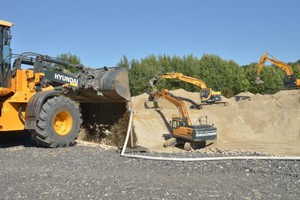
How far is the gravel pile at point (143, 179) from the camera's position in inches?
183

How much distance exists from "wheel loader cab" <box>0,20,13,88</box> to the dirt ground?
6630mm

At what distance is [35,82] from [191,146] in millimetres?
7312

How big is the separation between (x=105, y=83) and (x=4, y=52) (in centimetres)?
292

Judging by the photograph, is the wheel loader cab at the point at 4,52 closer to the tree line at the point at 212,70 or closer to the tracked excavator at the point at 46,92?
the tracked excavator at the point at 46,92

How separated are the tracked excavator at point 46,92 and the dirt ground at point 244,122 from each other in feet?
15.0

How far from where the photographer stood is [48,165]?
22.9 feet

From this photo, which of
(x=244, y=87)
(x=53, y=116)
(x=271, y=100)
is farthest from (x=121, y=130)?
(x=244, y=87)

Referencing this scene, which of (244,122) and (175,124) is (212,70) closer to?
(244,122)

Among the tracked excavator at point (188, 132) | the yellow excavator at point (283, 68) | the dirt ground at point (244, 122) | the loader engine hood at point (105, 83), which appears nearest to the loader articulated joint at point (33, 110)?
the loader engine hood at point (105, 83)

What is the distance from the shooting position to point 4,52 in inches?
372

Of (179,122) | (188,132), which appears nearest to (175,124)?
(179,122)

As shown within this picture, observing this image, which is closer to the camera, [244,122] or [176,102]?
[176,102]

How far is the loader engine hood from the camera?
34.8 feet

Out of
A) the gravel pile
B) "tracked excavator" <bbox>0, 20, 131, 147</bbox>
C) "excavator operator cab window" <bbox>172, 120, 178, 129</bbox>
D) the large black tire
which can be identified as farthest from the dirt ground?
the gravel pile
